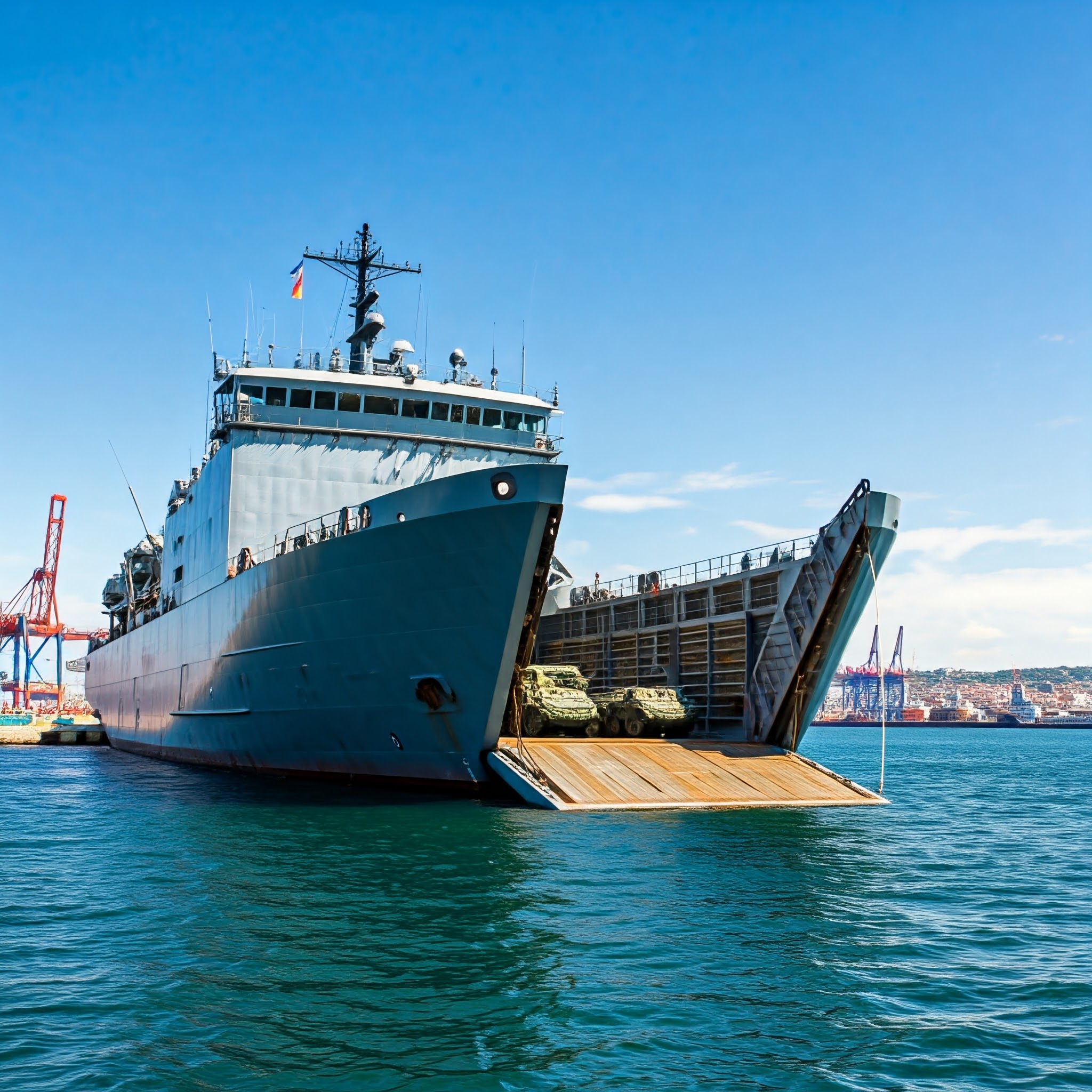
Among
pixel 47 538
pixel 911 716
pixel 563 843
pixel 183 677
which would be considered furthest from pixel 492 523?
pixel 911 716

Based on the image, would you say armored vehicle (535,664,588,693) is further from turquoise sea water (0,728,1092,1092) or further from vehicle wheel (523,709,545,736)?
turquoise sea water (0,728,1092,1092)

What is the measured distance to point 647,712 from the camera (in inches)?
872

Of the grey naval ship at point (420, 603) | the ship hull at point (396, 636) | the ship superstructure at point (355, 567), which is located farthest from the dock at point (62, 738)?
the ship hull at point (396, 636)

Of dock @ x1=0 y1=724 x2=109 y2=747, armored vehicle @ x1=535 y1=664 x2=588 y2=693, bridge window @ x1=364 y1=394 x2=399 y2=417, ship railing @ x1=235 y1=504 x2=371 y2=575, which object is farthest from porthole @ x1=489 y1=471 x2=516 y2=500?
dock @ x1=0 y1=724 x2=109 y2=747

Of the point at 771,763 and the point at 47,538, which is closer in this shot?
the point at 771,763

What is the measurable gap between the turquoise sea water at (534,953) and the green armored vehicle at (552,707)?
4.11 m

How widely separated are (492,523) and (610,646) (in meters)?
12.5

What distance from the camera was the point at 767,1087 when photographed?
6.43 m

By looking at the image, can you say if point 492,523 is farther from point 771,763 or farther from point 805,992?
point 805,992

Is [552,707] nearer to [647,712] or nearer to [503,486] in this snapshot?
[647,712]

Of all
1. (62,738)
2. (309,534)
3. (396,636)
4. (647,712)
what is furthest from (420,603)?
(62,738)

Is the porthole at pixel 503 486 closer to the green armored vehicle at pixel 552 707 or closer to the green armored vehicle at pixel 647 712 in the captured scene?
the green armored vehicle at pixel 552 707

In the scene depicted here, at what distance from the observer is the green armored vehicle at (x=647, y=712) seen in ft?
72.9

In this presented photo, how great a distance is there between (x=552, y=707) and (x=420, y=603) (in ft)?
16.1
